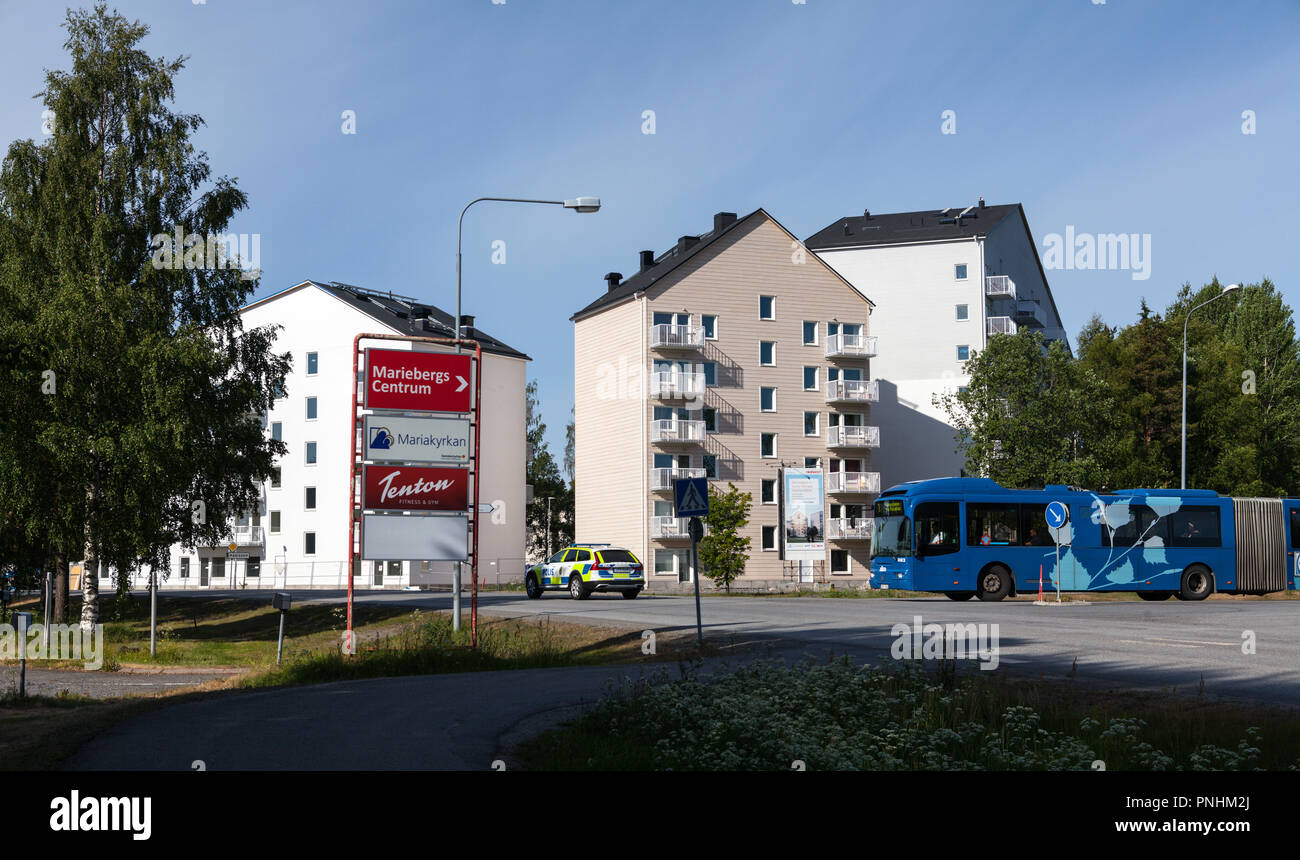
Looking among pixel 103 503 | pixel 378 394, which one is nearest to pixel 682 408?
pixel 103 503

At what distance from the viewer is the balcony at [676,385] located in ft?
203

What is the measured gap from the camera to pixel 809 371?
67312 millimetres

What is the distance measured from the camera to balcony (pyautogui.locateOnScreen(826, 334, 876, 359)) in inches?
2616

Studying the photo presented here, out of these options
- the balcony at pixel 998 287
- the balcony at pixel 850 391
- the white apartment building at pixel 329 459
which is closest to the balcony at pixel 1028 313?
the balcony at pixel 998 287

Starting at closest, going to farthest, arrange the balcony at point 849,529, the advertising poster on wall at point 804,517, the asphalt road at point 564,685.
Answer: the asphalt road at point 564,685 → the advertising poster on wall at point 804,517 → the balcony at point 849,529

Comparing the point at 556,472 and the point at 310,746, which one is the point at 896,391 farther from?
the point at 310,746

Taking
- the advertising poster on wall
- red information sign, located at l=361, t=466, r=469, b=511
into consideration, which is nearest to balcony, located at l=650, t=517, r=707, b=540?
the advertising poster on wall

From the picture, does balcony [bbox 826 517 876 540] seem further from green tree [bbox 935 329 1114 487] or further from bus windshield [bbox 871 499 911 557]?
bus windshield [bbox 871 499 911 557]

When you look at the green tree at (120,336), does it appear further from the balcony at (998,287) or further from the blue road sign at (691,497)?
the balcony at (998,287)

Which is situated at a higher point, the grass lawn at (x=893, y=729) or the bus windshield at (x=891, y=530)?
the bus windshield at (x=891, y=530)

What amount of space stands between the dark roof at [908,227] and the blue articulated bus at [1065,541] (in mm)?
40321

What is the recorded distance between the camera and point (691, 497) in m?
17.0

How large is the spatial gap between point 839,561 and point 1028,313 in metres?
25.0
